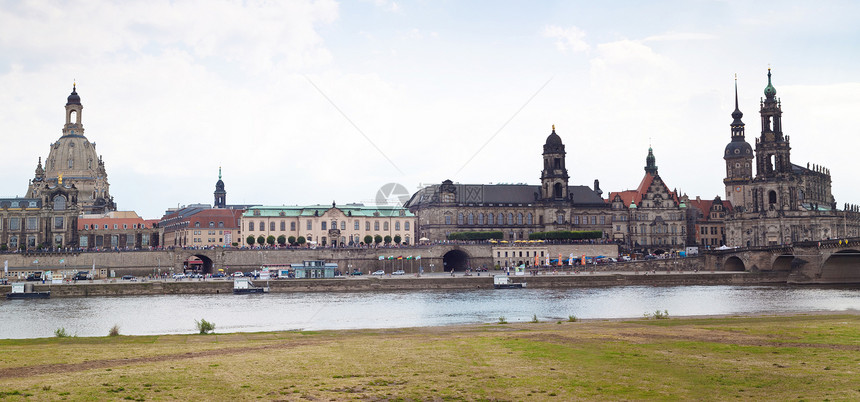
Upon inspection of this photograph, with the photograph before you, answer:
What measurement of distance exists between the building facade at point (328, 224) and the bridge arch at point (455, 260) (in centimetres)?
631

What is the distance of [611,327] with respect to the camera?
4322 centimetres

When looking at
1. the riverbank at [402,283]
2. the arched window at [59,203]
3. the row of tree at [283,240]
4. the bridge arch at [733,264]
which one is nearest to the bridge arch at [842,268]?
the riverbank at [402,283]

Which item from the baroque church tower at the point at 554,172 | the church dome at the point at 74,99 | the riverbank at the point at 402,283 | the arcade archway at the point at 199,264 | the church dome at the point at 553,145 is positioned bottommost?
the riverbank at the point at 402,283

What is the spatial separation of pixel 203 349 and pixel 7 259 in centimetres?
10036

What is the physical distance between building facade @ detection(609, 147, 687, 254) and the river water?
60296 mm

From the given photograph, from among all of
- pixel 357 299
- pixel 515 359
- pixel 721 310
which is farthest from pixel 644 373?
pixel 357 299

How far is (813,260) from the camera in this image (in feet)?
341

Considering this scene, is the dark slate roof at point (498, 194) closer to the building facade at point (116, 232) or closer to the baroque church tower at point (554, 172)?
the baroque church tower at point (554, 172)

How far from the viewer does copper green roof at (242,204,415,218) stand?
451 ft

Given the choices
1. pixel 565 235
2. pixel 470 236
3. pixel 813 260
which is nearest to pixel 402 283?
pixel 470 236

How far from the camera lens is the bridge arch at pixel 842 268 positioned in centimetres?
10462

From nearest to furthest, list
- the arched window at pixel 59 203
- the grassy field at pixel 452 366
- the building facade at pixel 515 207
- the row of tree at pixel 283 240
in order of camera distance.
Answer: the grassy field at pixel 452 366, the row of tree at pixel 283 240, the arched window at pixel 59 203, the building facade at pixel 515 207

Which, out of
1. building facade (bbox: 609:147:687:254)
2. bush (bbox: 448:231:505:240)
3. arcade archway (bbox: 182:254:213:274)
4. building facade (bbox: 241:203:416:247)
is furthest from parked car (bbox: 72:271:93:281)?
building facade (bbox: 609:147:687:254)

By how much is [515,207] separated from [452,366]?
12837cm
